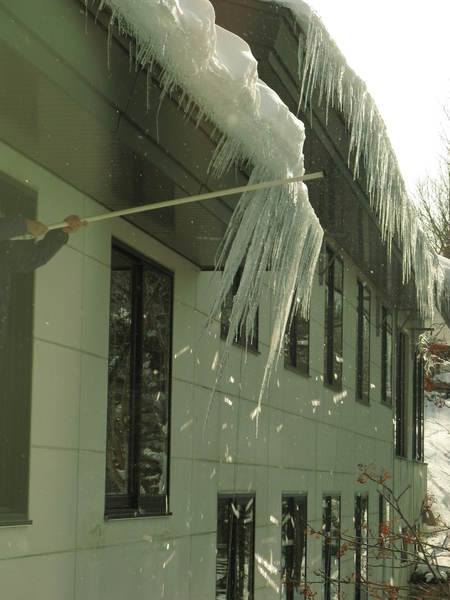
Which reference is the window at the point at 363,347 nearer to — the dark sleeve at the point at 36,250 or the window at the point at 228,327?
the window at the point at 228,327

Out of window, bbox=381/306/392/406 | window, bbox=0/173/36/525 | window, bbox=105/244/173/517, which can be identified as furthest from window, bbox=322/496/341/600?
window, bbox=0/173/36/525

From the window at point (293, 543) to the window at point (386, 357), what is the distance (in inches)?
280

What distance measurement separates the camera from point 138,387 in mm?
8672

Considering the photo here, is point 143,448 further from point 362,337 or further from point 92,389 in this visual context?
point 362,337

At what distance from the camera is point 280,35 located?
831 centimetres

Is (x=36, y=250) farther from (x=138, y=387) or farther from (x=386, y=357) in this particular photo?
(x=386, y=357)

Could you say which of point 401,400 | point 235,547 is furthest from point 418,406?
point 235,547

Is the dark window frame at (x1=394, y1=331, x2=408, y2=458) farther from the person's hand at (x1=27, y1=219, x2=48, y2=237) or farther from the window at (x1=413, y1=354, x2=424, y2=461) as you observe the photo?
the person's hand at (x1=27, y1=219, x2=48, y2=237)

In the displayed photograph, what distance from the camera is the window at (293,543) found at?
42.5 feet

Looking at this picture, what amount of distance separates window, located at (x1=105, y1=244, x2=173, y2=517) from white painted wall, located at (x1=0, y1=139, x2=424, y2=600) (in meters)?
0.12

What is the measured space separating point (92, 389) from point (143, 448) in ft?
Result: 4.65

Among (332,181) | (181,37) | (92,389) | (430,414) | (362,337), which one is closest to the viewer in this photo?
(181,37)

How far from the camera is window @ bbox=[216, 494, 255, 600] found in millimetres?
10570

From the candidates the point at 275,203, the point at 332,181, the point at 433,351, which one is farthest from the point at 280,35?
the point at 433,351
